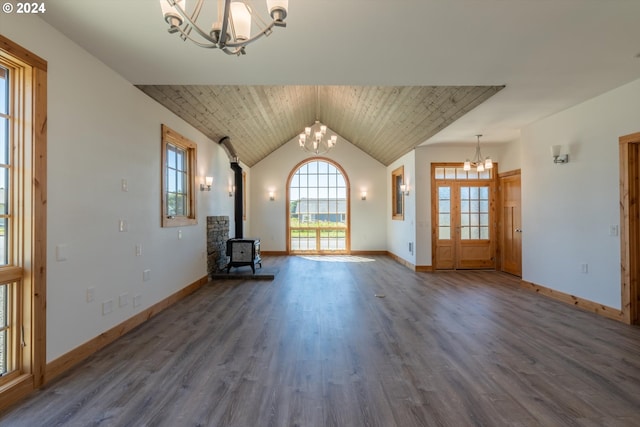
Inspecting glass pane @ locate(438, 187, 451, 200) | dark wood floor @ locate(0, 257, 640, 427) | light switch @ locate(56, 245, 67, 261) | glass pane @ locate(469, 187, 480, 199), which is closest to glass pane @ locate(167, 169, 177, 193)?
dark wood floor @ locate(0, 257, 640, 427)

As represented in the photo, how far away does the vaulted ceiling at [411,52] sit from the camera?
2.29 metres

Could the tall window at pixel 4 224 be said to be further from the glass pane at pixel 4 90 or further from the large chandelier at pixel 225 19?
the large chandelier at pixel 225 19

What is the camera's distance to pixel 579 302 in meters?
4.24

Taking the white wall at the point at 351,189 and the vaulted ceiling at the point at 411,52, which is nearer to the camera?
the vaulted ceiling at the point at 411,52

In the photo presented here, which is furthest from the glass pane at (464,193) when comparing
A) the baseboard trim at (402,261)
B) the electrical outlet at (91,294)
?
the electrical outlet at (91,294)

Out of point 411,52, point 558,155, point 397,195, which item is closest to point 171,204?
point 411,52

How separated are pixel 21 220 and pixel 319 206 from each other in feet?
25.6

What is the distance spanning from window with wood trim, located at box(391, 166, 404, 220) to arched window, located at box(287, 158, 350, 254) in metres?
1.44

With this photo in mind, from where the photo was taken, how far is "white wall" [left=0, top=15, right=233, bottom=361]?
2445mm

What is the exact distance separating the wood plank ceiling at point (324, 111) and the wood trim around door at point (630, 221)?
1683 mm

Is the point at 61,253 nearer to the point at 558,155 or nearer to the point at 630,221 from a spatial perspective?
the point at 630,221

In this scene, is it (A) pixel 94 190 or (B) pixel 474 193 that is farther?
(B) pixel 474 193

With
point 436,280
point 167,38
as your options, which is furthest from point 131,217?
point 436,280

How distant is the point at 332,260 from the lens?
8.48 metres
